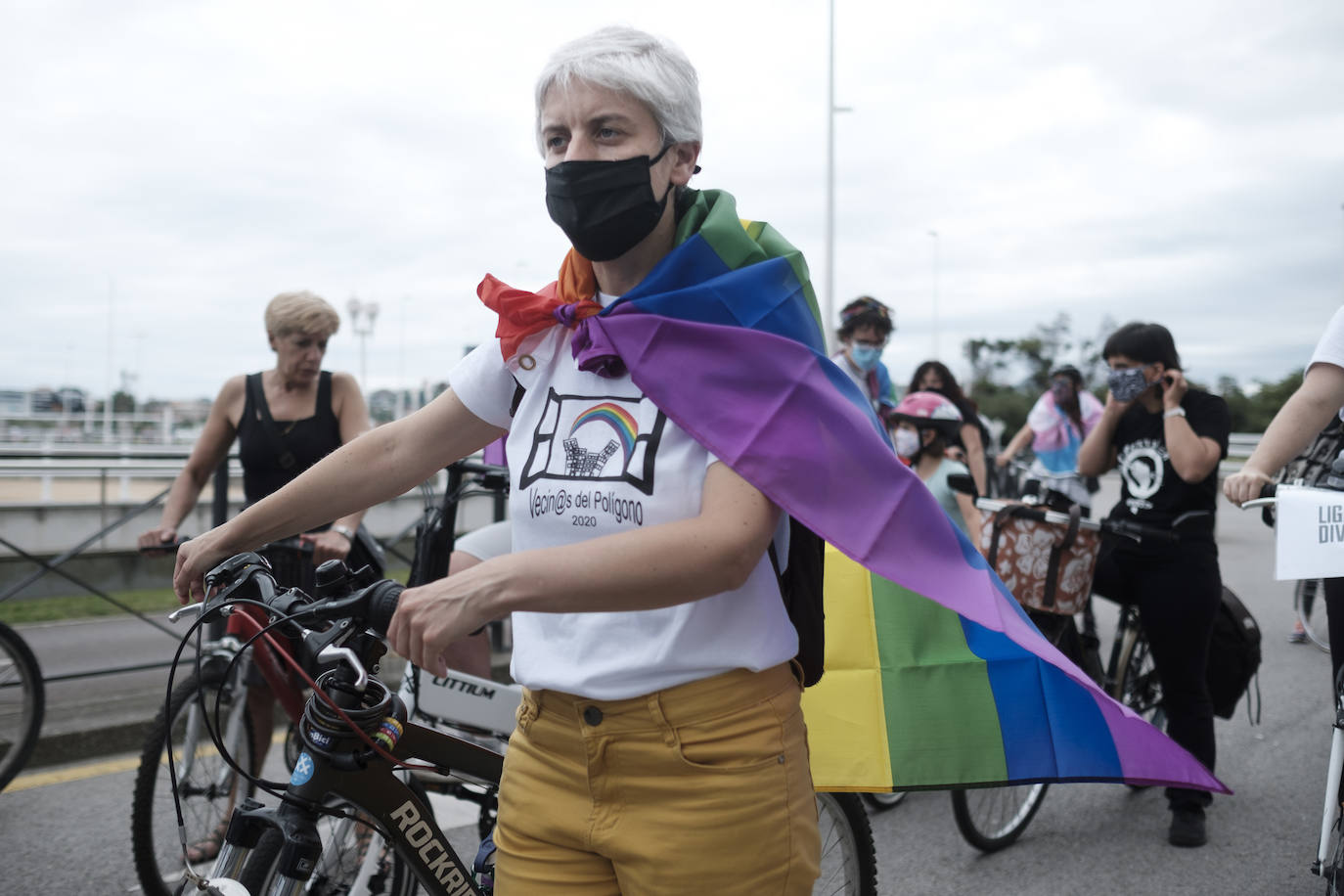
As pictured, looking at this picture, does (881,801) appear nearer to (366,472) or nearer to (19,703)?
(366,472)

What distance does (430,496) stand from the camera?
350cm

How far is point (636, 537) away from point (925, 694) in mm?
1539

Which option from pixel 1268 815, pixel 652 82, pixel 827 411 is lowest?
pixel 1268 815

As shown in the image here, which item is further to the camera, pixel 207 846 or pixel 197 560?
pixel 207 846

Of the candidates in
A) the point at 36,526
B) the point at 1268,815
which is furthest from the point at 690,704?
the point at 36,526

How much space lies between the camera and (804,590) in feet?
6.31

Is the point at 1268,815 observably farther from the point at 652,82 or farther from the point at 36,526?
the point at 36,526

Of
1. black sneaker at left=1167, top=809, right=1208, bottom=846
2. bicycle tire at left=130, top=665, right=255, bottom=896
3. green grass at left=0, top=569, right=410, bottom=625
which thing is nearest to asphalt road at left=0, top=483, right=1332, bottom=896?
black sneaker at left=1167, top=809, right=1208, bottom=846

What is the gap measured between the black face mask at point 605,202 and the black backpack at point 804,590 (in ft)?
1.90

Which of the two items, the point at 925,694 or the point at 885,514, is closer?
the point at 885,514

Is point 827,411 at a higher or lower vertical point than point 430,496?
higher

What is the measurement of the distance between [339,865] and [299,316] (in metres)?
2.37

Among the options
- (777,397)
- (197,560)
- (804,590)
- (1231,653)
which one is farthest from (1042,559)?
(197,560)

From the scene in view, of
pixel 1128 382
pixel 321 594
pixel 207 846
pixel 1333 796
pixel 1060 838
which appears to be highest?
pixel 1128 382
